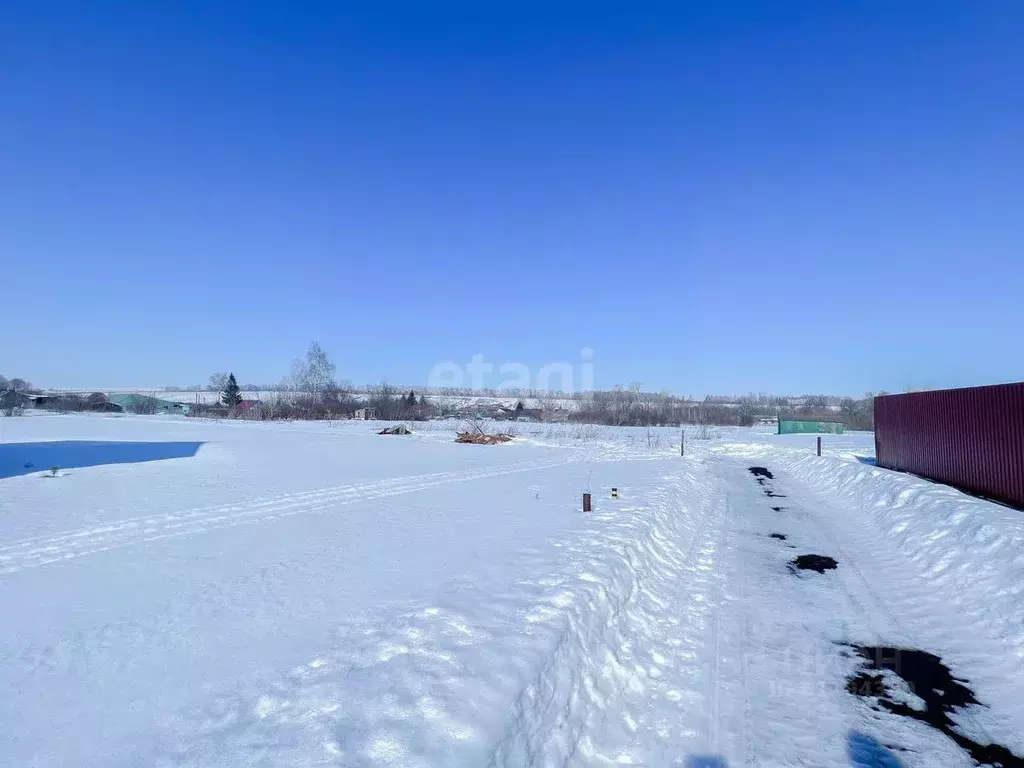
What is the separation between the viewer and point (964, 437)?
13992 millimetres

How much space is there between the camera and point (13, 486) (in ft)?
44.8

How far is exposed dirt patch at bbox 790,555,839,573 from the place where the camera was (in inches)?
324

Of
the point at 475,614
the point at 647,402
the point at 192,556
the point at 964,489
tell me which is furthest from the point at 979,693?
the point at 647,402

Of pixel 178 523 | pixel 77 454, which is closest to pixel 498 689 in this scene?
pixel 178 523

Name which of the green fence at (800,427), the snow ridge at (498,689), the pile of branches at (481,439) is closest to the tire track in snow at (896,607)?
the snow ridge at (498,689)

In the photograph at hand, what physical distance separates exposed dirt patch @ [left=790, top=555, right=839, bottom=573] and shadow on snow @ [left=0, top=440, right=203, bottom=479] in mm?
19216

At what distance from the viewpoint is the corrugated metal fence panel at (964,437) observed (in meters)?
11.8

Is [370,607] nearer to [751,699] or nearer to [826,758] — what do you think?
[751,699]

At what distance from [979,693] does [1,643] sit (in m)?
8.40

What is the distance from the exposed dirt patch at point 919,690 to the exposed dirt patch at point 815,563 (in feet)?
9.54

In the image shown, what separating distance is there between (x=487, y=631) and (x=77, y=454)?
2266 centimetres

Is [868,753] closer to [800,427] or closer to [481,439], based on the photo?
[481,439]

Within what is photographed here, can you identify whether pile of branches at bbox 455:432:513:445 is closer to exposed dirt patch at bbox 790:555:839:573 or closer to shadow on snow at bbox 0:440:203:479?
shadow on snow at bbox 0:440:203:479

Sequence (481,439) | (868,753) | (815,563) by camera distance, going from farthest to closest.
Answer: (481,439), (815,563), (868,753)
